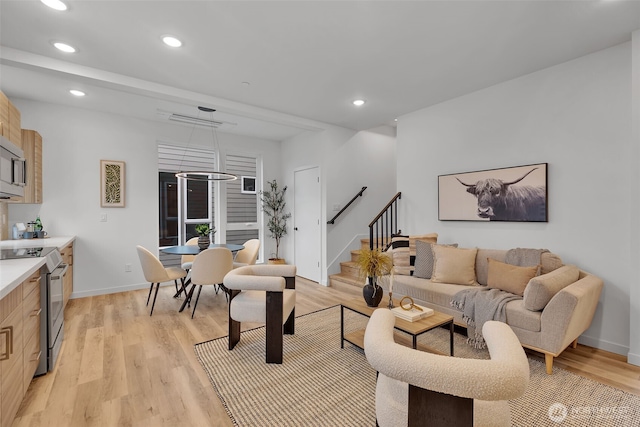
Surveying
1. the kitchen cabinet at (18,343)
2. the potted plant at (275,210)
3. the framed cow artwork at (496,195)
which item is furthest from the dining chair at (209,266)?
the framed cow artwork at (496,195)

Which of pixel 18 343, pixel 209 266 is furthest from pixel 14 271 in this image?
pixel 209 266

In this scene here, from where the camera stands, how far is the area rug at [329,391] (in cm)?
178

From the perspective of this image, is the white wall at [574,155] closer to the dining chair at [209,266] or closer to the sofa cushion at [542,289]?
the sofa cushion at [542,289]

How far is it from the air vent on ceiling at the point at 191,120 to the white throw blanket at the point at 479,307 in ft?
13.8

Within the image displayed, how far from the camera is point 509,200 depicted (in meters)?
3.28

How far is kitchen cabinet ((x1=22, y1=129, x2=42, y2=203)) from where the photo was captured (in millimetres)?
3523

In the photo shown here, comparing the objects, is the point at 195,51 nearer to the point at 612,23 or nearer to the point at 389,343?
the point at 389,343

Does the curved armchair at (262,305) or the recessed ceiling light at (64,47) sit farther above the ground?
the recessed ceiling light at (64,47)

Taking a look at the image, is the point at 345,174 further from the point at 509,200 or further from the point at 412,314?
the point at 412,314

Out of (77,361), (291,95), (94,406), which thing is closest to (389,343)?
(94,406)

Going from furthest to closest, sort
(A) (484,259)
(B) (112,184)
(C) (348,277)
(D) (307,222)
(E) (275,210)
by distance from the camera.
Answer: (E) (275,210) → (D) (307,222) → (C) (348,277) → (B) (112,184) → (A) (484,259)

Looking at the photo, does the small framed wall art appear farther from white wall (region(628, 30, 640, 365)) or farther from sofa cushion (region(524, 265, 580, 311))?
white wall (region(628, 30, 640, 365))

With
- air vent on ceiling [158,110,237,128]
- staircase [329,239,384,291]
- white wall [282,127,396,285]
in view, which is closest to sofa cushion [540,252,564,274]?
staircase [329,239,384,291]

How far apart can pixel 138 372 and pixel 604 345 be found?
3.94 metres
